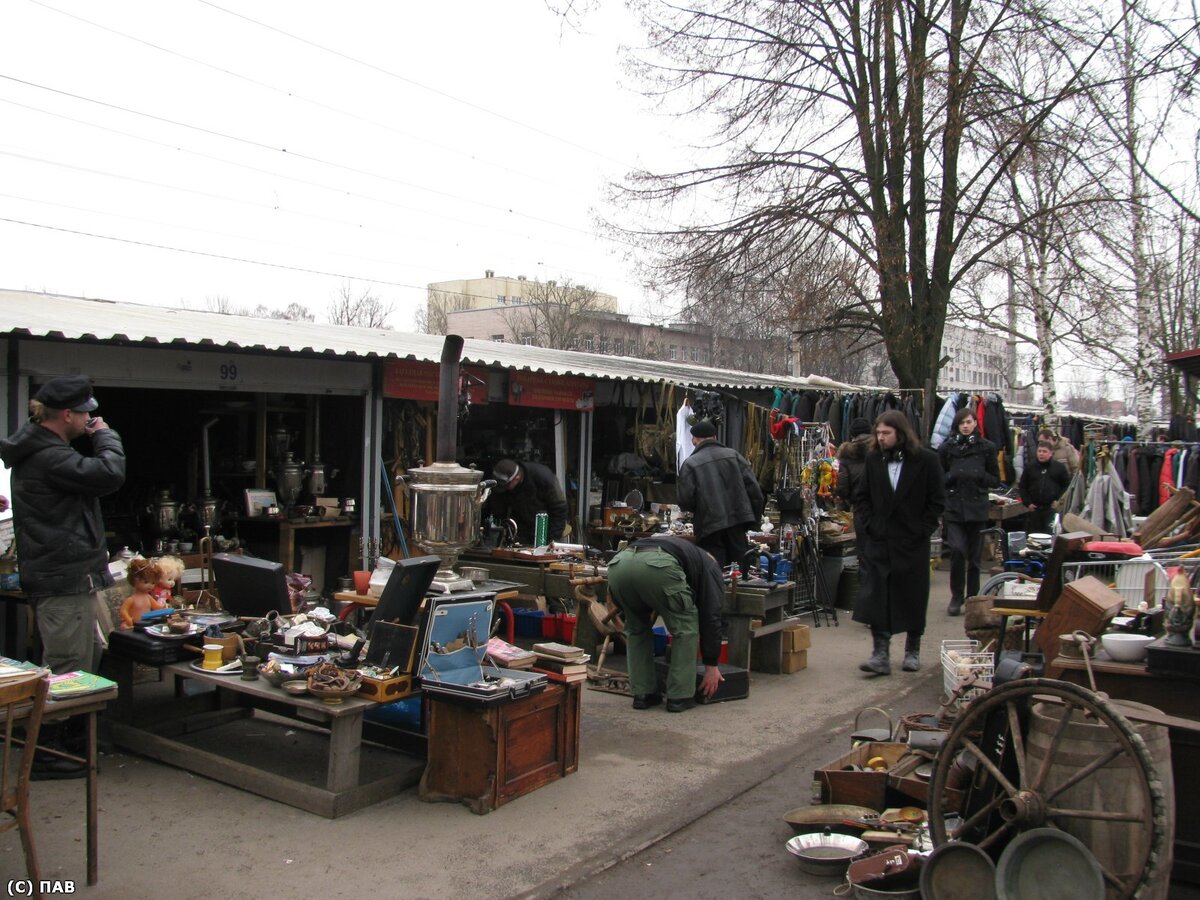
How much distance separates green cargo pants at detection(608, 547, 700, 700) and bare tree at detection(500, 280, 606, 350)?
36937 millimetres

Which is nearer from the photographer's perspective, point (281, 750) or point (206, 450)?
point (281, 750)

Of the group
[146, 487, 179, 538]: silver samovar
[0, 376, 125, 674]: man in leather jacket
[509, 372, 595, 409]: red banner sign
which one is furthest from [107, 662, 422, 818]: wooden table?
[509, 372, 595, 409]: red banner sign

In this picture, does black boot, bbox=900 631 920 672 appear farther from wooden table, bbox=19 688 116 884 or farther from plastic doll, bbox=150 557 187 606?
wooden table, bbox=19 688 116 884

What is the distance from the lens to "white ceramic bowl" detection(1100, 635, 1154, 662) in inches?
160

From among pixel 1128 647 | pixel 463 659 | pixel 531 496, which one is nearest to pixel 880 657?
pixel 1128 647

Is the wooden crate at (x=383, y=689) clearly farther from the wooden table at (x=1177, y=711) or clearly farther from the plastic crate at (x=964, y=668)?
the plastic crate at (x=964, y=668)

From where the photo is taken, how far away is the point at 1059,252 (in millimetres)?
14234

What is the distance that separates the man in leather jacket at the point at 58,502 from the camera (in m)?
4.82

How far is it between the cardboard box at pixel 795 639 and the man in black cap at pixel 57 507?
4.90 metres

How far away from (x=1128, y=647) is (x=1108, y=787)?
0.97 meters

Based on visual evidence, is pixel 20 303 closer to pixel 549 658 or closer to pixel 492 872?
pixel 549 658

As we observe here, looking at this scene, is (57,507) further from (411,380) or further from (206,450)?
(411,380)

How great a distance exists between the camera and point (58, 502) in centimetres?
488

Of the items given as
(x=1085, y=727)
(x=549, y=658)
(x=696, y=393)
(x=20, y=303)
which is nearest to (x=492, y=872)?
(x=549, y=658)
